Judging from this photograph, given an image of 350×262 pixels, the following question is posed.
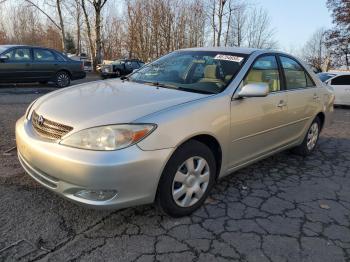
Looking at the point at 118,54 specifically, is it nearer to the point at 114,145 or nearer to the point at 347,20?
the point at 347,20

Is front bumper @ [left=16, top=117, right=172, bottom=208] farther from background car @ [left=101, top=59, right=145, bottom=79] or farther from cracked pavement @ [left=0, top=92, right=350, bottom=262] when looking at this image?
background car @ [left=101, top=59, right=145, bottom=79]

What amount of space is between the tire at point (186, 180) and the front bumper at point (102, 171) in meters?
0.14

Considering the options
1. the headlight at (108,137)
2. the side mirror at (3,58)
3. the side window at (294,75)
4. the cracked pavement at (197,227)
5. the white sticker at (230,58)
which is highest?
the side mirror at (3,58)

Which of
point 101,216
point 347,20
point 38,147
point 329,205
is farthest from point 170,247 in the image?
point 347,20

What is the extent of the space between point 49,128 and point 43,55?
1080cm

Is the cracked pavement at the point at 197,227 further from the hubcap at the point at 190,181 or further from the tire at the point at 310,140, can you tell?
the tire at the point at 310,140

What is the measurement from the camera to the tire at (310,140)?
5.23 meters

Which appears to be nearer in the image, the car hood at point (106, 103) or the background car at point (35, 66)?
the car hood at point (106, 103)

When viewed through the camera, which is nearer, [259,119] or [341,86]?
[259,119]

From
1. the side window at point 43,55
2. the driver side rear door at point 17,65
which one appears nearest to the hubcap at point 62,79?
the side window at point 43,55

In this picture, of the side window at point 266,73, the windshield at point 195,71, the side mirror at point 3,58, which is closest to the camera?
the windshield at point 195,71

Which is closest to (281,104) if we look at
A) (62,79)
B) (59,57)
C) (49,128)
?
(49,128)

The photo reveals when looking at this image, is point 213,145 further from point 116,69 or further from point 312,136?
point 116,69

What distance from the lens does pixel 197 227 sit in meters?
3.10
